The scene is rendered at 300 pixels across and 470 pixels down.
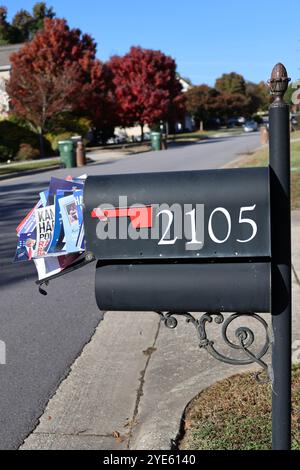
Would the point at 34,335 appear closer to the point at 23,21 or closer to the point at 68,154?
the point at 68,154

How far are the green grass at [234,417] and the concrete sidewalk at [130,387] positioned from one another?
0.09 meters

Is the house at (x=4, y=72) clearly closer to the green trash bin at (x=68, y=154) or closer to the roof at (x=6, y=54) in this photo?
the roof at (x=6, y=54)

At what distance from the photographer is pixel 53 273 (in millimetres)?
2428

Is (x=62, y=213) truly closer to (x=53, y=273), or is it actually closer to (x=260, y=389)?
(x=53, y=273)

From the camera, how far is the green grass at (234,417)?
305cm

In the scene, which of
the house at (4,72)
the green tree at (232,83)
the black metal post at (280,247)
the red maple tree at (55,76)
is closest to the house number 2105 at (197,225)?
the black metal post at (280,247)

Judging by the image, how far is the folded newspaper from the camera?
7.52 feet

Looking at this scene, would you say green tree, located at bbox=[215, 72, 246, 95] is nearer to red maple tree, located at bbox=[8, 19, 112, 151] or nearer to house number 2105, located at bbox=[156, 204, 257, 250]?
red maple tree, located at bbox=[8, 19, 112, 151]

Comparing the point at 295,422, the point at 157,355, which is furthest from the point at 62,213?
the point at 157,355

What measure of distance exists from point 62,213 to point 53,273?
28cm

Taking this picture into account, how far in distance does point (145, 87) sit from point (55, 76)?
31.8ft

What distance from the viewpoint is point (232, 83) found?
9500cm

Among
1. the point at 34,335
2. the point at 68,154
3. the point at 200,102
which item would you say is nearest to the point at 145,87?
the point at 68,154
